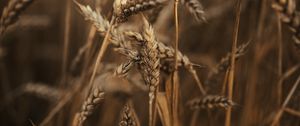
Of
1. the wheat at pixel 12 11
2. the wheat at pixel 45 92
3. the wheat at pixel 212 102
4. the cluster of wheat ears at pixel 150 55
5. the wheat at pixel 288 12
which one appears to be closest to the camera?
the wheat at pixel 288 12

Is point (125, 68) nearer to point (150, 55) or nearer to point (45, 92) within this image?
point (150, 55)

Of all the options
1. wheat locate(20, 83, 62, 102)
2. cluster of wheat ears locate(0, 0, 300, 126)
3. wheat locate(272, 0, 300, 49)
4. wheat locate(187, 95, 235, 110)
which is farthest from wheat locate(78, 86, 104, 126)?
wheat locate(20, 83, 62, 102)

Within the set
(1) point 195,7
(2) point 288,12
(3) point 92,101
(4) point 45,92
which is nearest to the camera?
(2) point 288,12

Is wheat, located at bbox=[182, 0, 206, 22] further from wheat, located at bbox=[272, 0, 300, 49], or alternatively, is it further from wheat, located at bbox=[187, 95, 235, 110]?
wheat, located at bbox=[272, 0, 300, 49]

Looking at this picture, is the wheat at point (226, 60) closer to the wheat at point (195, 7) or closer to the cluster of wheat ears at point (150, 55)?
the cluster of wheat ears at point (150, 55)

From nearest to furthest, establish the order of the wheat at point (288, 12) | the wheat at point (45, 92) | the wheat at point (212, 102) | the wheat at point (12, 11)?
the wheat at point (288, 12) → the wheat at point (212, 102) → the wheat at point (12, 11) → the wheat at point (45, 92)

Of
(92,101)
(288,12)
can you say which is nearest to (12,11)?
(92,101)

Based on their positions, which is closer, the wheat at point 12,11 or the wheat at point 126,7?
the wheat at point 126,7

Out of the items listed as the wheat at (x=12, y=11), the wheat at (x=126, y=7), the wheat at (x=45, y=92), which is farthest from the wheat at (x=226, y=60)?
the wheat at (x=45, y=92)
